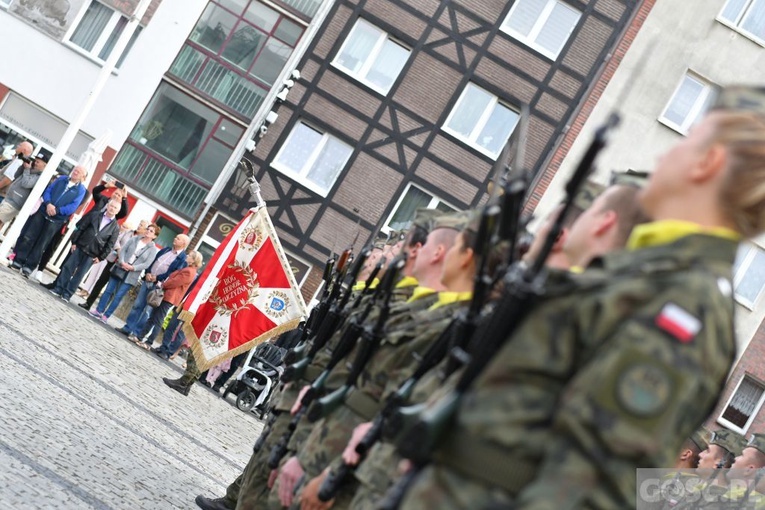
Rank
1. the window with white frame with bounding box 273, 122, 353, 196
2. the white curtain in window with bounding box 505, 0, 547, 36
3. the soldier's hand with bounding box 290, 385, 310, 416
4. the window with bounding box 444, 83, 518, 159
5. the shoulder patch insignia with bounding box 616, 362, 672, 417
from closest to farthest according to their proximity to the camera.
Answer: the shoulder patch insignia with bounding box 616, 362, 672, 417, the soldier's hand with bounding box 290, 385, 310, 416, the white curtain in window with bounding box 505, 0, 547, 36, the window with bounding box 444, 83, 518, 159, the window with white frame with bounding box 273, 122, 353, 196

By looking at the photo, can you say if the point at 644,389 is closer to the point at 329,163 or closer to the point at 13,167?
the point at 13,167

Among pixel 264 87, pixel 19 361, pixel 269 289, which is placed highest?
pixel 264 87

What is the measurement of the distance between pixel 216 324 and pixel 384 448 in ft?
36.6

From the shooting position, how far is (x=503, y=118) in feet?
98.5

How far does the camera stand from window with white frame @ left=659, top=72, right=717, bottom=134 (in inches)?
1139

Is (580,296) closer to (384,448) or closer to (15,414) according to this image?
(384,448)

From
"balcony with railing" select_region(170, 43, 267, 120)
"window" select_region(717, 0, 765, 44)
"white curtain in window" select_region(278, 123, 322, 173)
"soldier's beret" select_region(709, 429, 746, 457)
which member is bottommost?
"soldier's beret" select_region(709, 429, 746, 457)

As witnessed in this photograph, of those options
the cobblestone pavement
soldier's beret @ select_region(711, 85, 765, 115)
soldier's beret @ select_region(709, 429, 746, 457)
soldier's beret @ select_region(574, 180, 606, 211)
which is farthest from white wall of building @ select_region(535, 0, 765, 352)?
soldier's beret @ select_region(711, 85, 765, 115)

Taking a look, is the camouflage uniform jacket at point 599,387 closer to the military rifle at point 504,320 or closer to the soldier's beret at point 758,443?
the military rifle at point 504,320

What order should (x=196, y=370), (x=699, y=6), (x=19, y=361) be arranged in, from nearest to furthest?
(x=19, y=361) → (x=196, y=370) → (x=699, y=6)

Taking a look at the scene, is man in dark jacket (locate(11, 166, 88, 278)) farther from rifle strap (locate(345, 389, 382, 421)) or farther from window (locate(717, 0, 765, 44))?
window (locate(717, 0, 765, 44))

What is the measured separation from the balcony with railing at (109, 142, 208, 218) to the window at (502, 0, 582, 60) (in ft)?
28.6

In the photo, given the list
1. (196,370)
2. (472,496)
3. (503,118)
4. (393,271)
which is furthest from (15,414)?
(503,118)

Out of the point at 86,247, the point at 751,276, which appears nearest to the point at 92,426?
the point at 86,247
